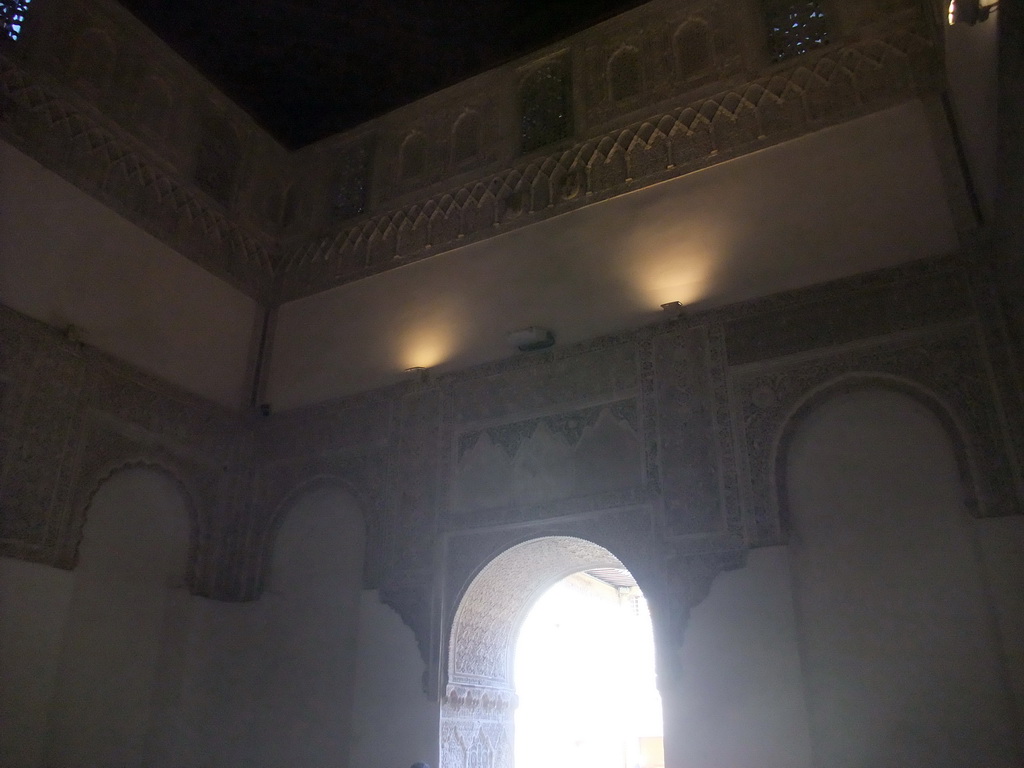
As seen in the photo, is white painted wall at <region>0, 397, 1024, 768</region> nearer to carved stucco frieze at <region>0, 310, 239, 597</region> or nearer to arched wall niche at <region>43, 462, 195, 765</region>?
arched wall niche at <region>43, 462, 195, 765</region>

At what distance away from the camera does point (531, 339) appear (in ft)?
17.3

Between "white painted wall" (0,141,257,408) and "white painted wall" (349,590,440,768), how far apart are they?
2.18 meters

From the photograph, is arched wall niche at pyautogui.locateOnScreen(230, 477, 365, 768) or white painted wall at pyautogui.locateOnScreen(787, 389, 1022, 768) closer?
Answer: white painted wall at pyautogui.locateOnScreen(787, 389, 1022, 768)

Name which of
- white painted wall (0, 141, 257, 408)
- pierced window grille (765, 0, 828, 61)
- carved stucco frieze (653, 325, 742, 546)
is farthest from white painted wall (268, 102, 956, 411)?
pierced window grille (765, 0, 828, 61)

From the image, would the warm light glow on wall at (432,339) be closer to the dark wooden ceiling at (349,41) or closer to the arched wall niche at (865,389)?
the dark wooden ceiling at (349,41)

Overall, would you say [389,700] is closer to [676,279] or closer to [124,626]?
[124,626]

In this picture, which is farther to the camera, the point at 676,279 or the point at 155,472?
the point at 155,472

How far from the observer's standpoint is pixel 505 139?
6.23 meters

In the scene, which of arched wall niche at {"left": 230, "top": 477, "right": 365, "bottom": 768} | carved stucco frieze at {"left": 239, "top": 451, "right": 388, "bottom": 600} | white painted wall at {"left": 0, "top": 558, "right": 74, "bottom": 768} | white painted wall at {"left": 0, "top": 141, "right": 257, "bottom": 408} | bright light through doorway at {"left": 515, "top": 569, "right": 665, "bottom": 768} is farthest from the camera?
bright light through doorway at {"left": 515, "top": 569, "right": 665, "bottom": 768}

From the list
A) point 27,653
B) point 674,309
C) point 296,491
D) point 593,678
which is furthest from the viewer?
point 593,678

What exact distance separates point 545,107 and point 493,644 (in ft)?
12.5

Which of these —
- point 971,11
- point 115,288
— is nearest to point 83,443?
point 115,288

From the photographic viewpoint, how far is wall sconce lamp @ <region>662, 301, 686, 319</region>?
16.2 ft

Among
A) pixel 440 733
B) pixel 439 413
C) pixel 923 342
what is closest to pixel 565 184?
pixel 439 413
